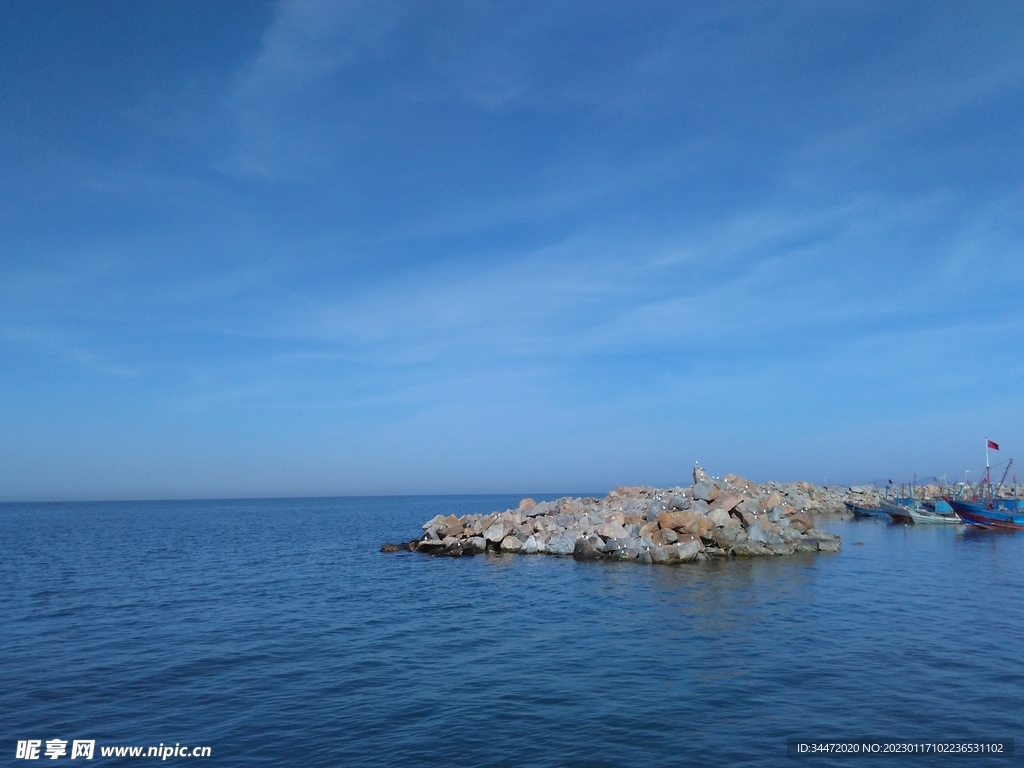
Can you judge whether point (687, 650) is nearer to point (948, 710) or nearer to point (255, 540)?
point (948, 710)

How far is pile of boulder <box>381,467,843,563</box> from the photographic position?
121ft

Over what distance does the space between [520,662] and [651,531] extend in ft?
71.7

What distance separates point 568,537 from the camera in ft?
130

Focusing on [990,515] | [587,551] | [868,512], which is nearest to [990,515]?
[990,515]

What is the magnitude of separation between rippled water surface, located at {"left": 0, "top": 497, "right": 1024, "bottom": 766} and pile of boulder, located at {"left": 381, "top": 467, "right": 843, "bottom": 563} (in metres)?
3.30

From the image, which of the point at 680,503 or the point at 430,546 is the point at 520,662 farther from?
the point at 430,546

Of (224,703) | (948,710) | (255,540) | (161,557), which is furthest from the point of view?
(255,540)

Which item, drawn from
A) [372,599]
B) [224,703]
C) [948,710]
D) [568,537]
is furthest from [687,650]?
[568,537]

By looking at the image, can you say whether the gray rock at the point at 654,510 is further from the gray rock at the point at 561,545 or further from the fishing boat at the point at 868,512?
the fishing boat at the point at 868,512

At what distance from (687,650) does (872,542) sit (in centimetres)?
3730

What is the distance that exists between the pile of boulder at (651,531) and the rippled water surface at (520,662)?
3.30 m

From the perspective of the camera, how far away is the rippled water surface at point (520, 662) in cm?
1241

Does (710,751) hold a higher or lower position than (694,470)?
lower

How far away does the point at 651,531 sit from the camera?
3775 centimetres
